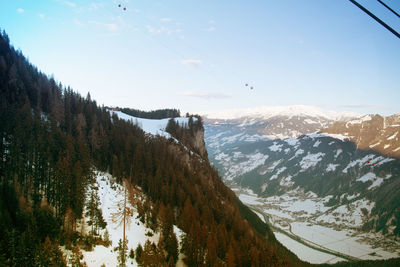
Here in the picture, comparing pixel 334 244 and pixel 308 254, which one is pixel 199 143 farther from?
pixel 334 244

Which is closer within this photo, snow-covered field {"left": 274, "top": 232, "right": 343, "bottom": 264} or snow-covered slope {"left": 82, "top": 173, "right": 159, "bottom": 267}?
snow-covered slope {"left": 82, "top": 173, "right": 159, "bottom": 267}

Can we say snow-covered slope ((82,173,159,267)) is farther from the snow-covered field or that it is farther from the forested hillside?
the snow-covered field

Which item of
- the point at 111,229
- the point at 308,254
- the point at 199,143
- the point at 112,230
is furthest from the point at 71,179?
the point at 308,254

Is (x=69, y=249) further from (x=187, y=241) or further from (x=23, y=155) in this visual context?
(x=23, y=155)

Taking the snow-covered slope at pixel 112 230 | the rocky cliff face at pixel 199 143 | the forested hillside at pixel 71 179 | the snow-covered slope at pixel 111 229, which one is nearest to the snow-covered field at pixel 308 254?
the forested hillside at pixel 71 179

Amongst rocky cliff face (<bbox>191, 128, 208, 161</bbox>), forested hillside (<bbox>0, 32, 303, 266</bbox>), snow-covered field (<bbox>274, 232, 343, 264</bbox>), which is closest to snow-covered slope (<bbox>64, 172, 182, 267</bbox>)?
forested hillside (<bbox>0, 32, 303, 266</bbox>)

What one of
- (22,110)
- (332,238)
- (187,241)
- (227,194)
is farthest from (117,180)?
(332,238)

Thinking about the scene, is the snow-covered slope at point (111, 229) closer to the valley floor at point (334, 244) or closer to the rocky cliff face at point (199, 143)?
the rocky cliff face at point (199, 143)

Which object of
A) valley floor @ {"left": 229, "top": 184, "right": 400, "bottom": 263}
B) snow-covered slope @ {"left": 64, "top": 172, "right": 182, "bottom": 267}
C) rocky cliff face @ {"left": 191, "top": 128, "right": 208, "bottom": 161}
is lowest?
valley floor @ {"left": 229, "top": 184, "right": 400, "bottom": 263}
